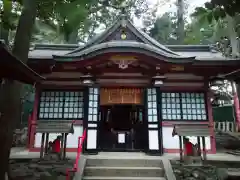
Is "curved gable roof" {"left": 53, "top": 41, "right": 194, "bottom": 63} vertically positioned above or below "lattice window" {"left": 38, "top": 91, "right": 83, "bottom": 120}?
above

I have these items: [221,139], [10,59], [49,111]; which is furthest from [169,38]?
[10,59]

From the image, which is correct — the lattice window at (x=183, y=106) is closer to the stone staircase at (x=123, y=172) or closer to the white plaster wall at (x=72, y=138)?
the stone staircase at (x=123, y=172)

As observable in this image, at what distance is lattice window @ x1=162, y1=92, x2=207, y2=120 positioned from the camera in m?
8.62

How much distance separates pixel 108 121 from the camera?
9.48 metres

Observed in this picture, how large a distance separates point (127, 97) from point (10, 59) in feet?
17.8

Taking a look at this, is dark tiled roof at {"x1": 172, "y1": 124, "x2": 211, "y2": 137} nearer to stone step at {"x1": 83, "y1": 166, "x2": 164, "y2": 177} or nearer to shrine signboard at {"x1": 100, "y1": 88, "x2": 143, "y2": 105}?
stone step at {"x1": 83, "y1": 166, "x2": 164, "y2": 177}

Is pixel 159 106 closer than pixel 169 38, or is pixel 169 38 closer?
pixel 159 106

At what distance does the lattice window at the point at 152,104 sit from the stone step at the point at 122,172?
7.23ft

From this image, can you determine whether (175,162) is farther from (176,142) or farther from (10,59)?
(10,59)

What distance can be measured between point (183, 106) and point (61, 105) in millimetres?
5202

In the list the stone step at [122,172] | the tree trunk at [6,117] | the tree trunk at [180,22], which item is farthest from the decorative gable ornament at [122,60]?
the tree trunk at [180,22]

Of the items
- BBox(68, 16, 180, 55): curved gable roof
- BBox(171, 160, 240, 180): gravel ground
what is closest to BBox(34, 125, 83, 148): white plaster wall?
BBox(68, 16, 180, 55): curved gable roof

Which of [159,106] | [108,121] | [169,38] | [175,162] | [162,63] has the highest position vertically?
[169,38]

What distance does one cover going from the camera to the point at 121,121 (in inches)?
373
